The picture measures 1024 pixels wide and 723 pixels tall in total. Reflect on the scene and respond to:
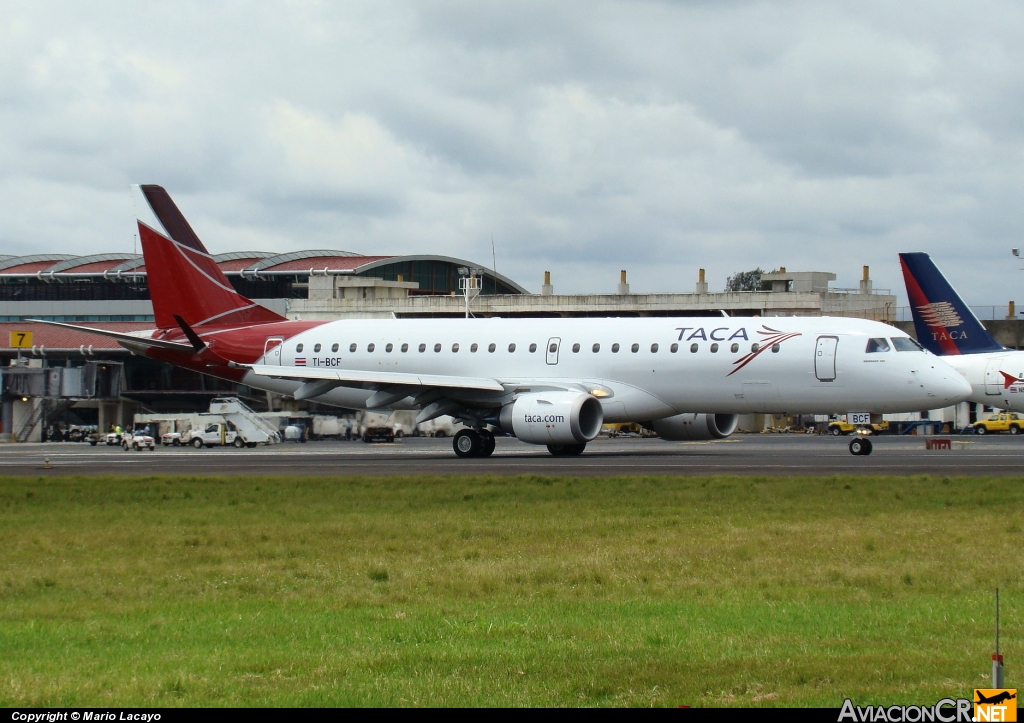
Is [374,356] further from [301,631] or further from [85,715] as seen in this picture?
[85,715]

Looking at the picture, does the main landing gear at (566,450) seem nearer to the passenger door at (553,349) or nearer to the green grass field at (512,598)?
the passenger door at (553,349)

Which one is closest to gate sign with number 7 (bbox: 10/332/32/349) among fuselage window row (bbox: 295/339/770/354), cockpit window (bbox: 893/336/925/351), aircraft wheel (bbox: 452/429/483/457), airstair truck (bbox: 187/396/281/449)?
airstair truck (bbox: 187/396/281/449)

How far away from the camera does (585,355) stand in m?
38.2

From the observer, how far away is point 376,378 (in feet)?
125

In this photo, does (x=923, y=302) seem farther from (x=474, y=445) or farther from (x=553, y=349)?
(x=474, y=445)

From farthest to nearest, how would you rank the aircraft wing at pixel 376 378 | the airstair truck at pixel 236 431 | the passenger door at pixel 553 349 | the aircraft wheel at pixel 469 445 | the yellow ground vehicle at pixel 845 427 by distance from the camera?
the yellow ground vehicle at pixel 845 427, the airstair truck at pixel 236 431, the aircraft wheel at pixel 469 445, the passenger door at pixel 553 349, the aircraft wing at pixel 376 378

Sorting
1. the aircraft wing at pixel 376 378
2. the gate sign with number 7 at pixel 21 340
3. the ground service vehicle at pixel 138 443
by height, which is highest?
the gate sign with number 7 at pixel 21 340

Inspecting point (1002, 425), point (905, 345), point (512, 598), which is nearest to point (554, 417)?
point (905, 345)

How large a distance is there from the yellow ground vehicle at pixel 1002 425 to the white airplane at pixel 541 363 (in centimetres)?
3773

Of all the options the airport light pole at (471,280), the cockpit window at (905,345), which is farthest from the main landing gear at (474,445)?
the airport light pole at (471,280)

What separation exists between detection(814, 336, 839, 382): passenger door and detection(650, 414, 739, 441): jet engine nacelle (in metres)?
5.78

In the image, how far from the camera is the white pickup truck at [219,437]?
60.8 meters

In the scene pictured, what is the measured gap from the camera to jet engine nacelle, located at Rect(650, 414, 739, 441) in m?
40.4

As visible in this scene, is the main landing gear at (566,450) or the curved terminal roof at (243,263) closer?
the main landing gear at (566,450)
